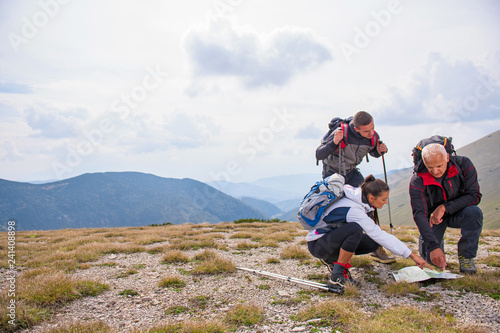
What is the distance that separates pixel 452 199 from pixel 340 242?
3129mm

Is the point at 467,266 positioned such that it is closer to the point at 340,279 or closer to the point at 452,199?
the point at 452,199

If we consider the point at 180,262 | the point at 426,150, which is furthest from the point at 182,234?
the point at 426,150

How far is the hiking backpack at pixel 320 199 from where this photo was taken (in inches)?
240

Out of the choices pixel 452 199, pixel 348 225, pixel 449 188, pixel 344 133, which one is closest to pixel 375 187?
pixel 348 225

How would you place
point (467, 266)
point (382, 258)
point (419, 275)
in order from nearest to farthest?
point (419, 275)
point (467, 266)
point (382, 258)

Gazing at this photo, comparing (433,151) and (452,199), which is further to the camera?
(452,199)

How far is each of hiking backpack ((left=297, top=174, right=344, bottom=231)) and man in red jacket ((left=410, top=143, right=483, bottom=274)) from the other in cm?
202

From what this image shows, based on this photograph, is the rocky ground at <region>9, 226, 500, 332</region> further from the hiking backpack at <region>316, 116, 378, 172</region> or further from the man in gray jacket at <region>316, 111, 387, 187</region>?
the hiking backpack at <region>316, 116, 378, 172</region>

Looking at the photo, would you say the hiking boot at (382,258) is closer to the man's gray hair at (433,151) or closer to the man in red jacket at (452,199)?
the man in red jacket at (452,199)

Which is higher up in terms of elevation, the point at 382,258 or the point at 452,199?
the point at 452,199

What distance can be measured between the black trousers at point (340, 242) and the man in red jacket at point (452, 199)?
128cm

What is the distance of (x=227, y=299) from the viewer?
20.1 feet

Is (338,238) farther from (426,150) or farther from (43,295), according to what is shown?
(43,295)

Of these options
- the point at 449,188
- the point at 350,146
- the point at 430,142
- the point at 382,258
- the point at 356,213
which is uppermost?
the point at 350,146
